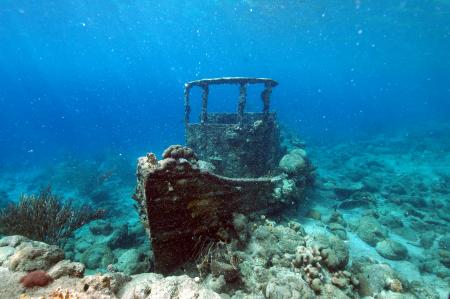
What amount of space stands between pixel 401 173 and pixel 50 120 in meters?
175

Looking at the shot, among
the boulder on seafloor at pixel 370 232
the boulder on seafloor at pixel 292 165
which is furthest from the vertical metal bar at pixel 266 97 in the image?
the boulder on seafloor at pixel 370 232

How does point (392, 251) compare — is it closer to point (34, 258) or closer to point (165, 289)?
point (165, 289)

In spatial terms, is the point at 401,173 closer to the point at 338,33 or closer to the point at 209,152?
the point at 209,152

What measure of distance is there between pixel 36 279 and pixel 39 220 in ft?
13.9

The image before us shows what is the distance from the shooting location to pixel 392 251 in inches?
324

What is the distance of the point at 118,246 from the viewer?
8.95 metres

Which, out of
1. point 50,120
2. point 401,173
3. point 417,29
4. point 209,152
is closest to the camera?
point 209,152

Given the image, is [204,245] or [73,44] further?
[73,44]

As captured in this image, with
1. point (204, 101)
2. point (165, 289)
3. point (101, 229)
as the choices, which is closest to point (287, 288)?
point (165, 289)

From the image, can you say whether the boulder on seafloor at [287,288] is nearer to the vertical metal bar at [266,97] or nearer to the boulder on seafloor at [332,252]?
the boulder on seafloor at [332,252]

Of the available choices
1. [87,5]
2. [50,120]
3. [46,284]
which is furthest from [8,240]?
[50,120]

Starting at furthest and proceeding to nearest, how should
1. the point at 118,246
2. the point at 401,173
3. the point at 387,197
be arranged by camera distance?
the point at 401,173 < the point at 387,197 < the point at 118,246

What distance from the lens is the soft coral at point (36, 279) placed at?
3.82 m

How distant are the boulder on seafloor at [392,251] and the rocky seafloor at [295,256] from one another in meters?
0.03
